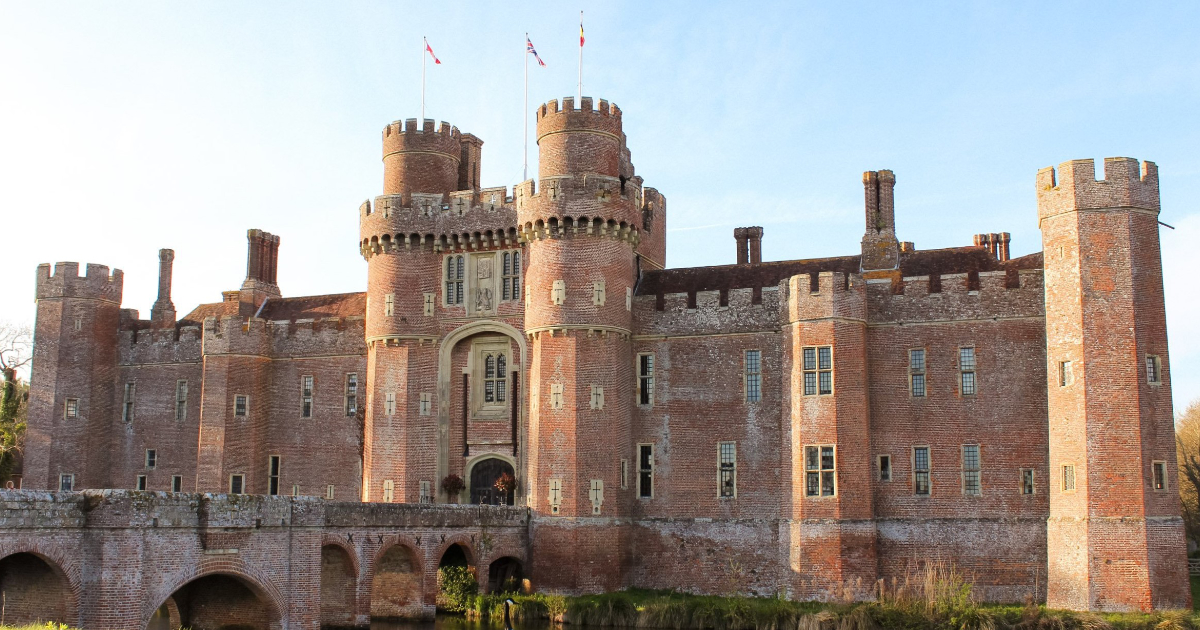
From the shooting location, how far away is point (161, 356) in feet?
159

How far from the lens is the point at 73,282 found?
47.4 meters

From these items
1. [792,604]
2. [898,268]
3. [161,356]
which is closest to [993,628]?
[792,604]

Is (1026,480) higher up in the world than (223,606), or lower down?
higher up

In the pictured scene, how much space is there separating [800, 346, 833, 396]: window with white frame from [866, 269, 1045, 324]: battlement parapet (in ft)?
7.74

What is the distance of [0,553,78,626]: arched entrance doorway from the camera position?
2245 centimetres

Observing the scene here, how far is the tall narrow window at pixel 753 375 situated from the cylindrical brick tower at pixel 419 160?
13270mm

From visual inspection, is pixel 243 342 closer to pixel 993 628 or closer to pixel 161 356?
pixel 161 356

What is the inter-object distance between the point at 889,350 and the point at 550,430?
11486 millimetres

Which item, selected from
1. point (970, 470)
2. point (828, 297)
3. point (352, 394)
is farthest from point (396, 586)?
point (970, 470)

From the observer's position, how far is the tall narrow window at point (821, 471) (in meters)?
36.5

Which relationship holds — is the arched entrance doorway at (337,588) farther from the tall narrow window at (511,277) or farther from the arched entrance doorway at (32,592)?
the tall narrow window at (511,277)

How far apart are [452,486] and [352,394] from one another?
Answer: 647 cm

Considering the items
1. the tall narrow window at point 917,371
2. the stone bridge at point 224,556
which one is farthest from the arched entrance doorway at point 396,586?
the tall narrow window at point 917,371

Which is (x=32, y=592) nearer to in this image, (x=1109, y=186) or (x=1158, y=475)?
(x=1158, y=475)
